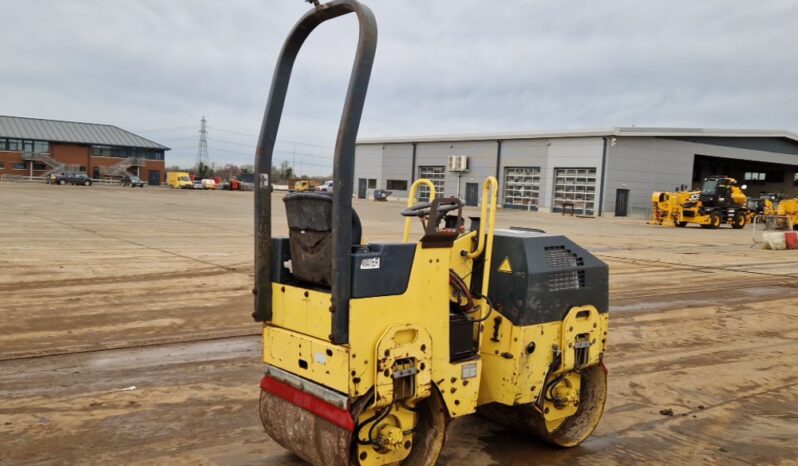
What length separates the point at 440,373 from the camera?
3385 millimetres

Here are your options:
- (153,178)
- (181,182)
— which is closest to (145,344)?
(181,182)

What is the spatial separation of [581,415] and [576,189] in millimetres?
42879

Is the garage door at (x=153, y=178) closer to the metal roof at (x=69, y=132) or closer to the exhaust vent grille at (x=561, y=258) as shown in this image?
the metal roof at (x=69, y=132)

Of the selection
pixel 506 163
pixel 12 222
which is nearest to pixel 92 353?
pixel 12 222

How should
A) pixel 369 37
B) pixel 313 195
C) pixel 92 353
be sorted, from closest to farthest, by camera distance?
pixel 369 37 < pixel 313 195 < pixel 92 353

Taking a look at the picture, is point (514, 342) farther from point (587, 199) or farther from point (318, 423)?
point (587, 199)

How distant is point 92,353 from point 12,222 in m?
15.0

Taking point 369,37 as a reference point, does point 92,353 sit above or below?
below

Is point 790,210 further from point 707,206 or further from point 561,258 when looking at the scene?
point 561,258

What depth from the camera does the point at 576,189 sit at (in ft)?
149

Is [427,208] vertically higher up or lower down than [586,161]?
lower down

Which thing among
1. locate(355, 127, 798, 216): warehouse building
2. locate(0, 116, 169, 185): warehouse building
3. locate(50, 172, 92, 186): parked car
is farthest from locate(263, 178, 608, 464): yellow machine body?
locate(0, 116, 169, 185): warehouse building

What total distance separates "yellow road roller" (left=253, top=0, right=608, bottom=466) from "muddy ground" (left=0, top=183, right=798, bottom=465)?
648 millimetres

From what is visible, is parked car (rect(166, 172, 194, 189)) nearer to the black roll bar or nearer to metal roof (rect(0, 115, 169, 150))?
metal roof (rect(0, 115, 169, 150))
